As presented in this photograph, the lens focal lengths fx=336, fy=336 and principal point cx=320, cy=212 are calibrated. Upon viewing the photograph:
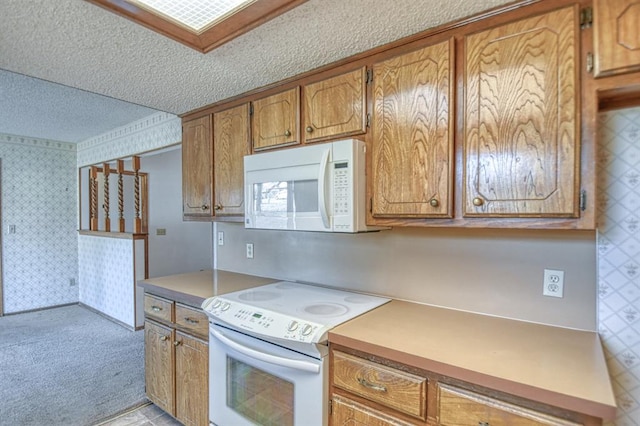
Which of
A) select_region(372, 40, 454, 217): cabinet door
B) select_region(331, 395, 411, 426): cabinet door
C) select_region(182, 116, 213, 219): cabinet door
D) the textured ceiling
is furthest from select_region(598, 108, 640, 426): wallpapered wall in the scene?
select_region(182, 116, 213, 219): cabinet door

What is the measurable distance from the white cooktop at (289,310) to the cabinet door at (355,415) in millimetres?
264

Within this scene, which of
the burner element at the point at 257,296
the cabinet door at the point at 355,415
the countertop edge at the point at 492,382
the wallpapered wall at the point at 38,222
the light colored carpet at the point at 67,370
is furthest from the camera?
the wallpapered wall at the point at 38,222

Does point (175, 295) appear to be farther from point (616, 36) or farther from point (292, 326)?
point (616, 36)

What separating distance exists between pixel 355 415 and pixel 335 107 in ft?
4.59

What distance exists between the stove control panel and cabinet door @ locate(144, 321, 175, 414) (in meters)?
0.57

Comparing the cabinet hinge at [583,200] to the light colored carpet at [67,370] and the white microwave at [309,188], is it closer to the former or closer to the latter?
the white microwave at [309,188]

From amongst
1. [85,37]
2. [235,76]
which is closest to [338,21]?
[235,76]

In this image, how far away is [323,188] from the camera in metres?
1.62

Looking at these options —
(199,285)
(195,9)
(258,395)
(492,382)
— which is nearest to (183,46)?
(195,9)

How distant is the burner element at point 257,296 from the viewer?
1820 millimetres

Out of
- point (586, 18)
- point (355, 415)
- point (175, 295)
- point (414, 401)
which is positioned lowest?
point (355, 415)

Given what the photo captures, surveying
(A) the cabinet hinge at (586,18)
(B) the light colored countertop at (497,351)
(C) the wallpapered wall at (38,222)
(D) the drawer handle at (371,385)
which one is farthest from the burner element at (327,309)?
(C) the wallpapered wall at (38,222)

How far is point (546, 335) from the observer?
1.32m

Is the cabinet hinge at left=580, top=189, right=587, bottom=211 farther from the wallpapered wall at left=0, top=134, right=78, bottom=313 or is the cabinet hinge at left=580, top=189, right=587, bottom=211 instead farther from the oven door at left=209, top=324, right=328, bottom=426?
the wallpapered wall at left=0, top=134, right=78, bottom=313
